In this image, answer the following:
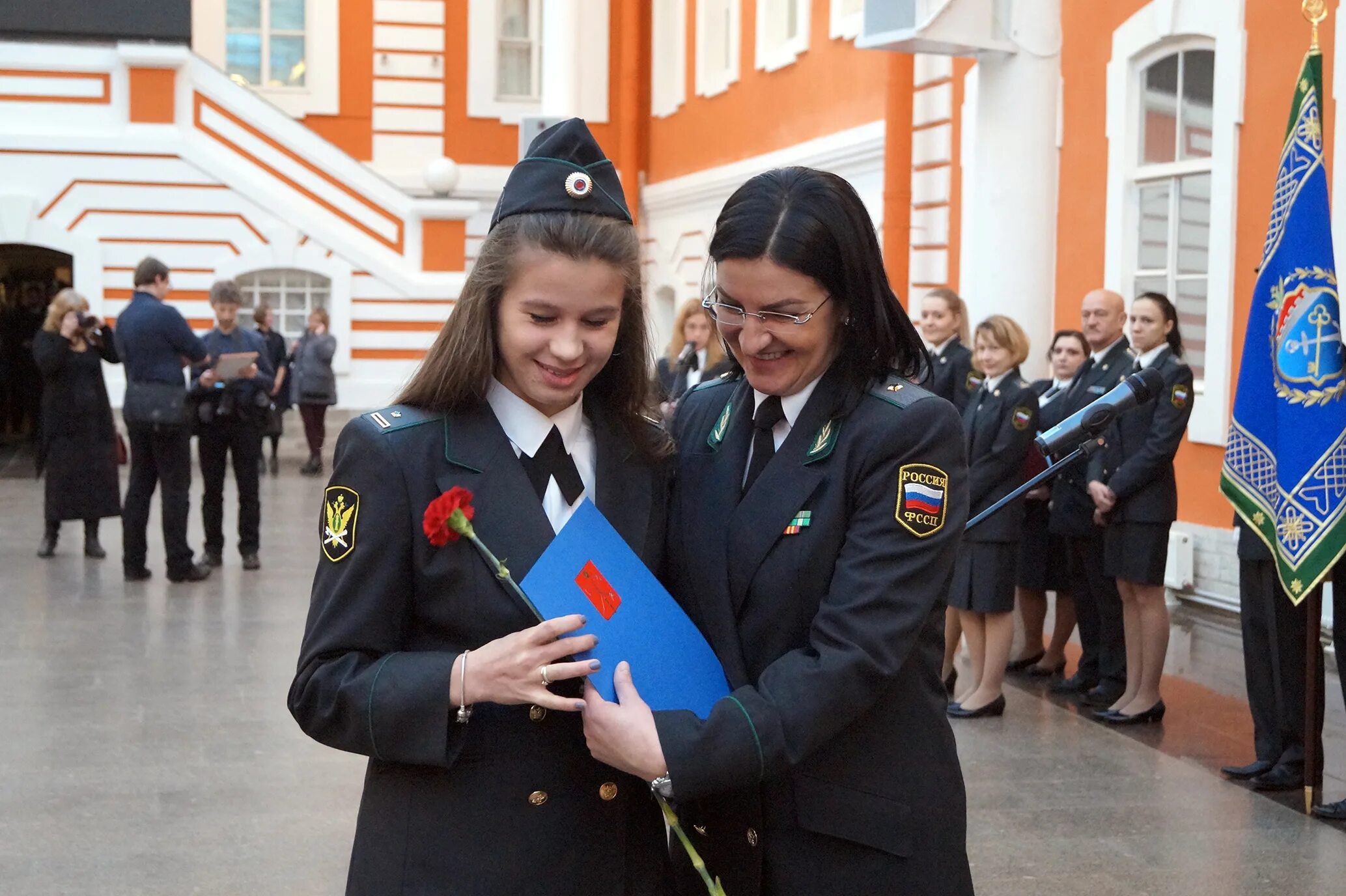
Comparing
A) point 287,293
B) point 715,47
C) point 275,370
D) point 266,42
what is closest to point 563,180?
point 275,370

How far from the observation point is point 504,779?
6.77 ft

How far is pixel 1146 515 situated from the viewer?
652cm

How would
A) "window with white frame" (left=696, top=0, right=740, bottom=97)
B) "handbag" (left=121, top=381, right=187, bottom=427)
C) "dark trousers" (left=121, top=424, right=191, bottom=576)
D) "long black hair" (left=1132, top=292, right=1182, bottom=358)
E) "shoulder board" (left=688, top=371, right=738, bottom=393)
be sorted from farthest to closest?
"window with white frame" (left=696, top=0, right=740, bottom=97), "dark trousers" (left=121, top=424, right=191, bottom=576), "handbag" (left=121, top=381, right=187, bottom=427), "long black hair" (left=1132, top=292, right=1182, bottom=358), "shoulder board" (left=688, top=371, right=738, bottom=393)

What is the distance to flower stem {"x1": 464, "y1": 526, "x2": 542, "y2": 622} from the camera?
2.00 metres

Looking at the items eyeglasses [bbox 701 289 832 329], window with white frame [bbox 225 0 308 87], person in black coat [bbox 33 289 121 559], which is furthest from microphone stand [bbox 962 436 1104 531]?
window with white frame [bbox 225 0 308 87]

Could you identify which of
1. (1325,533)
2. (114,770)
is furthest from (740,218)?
(114,770)

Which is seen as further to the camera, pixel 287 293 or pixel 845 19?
pixel 287 293

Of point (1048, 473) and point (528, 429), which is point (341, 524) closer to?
point (528, 429)

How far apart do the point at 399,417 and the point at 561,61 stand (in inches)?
568

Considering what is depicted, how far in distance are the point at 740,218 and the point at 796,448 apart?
0.33m

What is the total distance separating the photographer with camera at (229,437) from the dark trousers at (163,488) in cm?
24

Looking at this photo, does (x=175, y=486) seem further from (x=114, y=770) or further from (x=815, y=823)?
(x=815, y=823)

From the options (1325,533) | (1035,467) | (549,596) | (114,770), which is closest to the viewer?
(549,596)

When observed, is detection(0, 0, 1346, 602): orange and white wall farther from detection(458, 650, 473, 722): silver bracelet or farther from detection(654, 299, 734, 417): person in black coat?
detection(458, 650, 473, 722): silver bracelet
